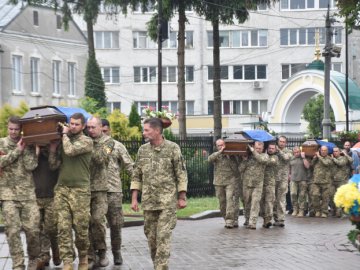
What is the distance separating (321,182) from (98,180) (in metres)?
11.9

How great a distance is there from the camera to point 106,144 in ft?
40.8

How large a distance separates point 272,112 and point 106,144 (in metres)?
39.7

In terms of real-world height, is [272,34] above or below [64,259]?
above

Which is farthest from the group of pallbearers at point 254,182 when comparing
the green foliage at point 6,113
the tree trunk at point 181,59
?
the tree trunk at point 181,59

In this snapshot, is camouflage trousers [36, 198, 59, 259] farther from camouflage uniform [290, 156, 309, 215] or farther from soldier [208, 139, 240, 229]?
A: camouflage uniform [290, 156, 309, 215]

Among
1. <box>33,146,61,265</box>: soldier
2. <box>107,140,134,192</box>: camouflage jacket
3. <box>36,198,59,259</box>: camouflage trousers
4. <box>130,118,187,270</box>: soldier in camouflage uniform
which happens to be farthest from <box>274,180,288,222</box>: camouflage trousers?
<box>130,118,187,270</box>: soldier in camouflage uniform

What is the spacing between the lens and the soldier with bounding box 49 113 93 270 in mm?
11422

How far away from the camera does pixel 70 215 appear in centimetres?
1156

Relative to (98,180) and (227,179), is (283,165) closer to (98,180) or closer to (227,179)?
(227,179)

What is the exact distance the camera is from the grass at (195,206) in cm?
2241

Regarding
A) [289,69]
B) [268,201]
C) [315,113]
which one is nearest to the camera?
[268,201]

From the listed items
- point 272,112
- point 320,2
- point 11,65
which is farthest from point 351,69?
point 11,65

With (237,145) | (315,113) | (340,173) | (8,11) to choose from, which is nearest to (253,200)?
(237,145)

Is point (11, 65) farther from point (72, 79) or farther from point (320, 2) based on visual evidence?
point (320, 2)
